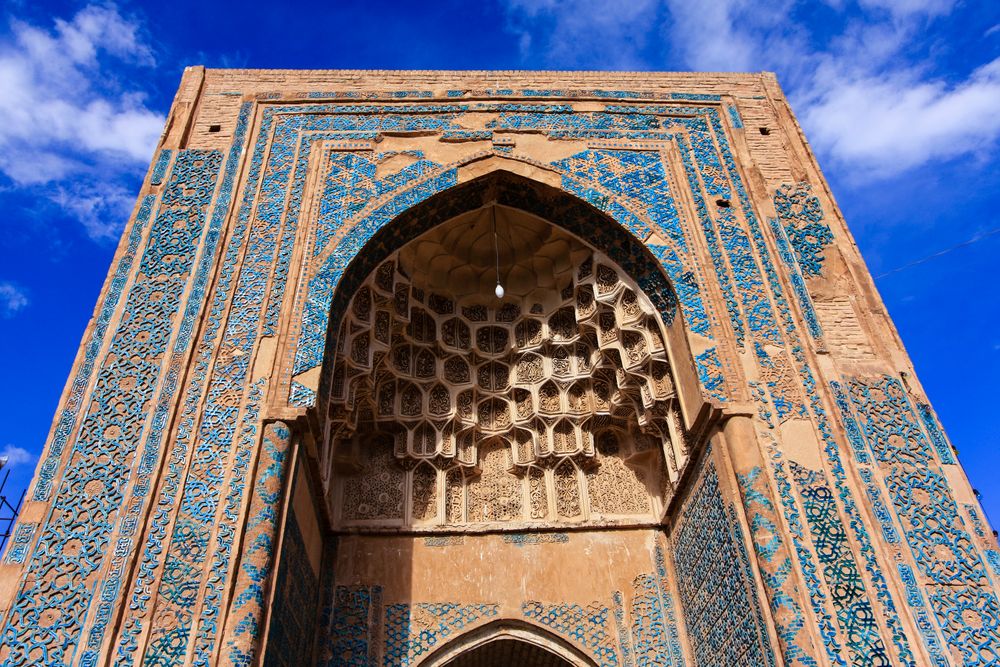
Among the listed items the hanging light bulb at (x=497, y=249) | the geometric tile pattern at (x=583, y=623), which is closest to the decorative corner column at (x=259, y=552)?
the geometric tile pattern at (x=583, y=623)

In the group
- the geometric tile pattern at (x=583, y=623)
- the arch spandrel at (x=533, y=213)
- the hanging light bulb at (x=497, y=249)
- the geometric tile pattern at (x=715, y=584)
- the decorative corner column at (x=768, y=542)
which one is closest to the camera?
the decorative corner column at (x=768, y=542)

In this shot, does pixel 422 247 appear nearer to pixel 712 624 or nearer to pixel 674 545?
pixel 674 545

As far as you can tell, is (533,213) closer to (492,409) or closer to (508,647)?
(492,409)

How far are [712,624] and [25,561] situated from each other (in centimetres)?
401

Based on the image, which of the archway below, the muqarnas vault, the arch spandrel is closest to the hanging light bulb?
the muqarnas vault

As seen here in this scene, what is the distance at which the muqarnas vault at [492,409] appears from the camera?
14.1 feet

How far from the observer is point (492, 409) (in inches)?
272

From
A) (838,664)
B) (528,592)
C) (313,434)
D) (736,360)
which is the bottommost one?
(838,664)

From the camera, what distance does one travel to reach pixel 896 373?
207 inches

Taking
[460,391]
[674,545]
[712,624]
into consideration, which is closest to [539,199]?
[460,391]

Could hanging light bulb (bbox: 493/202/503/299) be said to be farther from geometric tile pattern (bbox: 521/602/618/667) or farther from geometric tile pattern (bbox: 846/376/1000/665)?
geometric tile pattern (bbox: 846/376/1000/665)

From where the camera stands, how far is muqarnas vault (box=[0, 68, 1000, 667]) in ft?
14.1

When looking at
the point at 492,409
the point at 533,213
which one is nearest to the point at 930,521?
the point at 492,409

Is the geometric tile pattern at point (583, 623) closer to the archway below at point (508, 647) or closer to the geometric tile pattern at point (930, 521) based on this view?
the archway below at point (508, 647)
